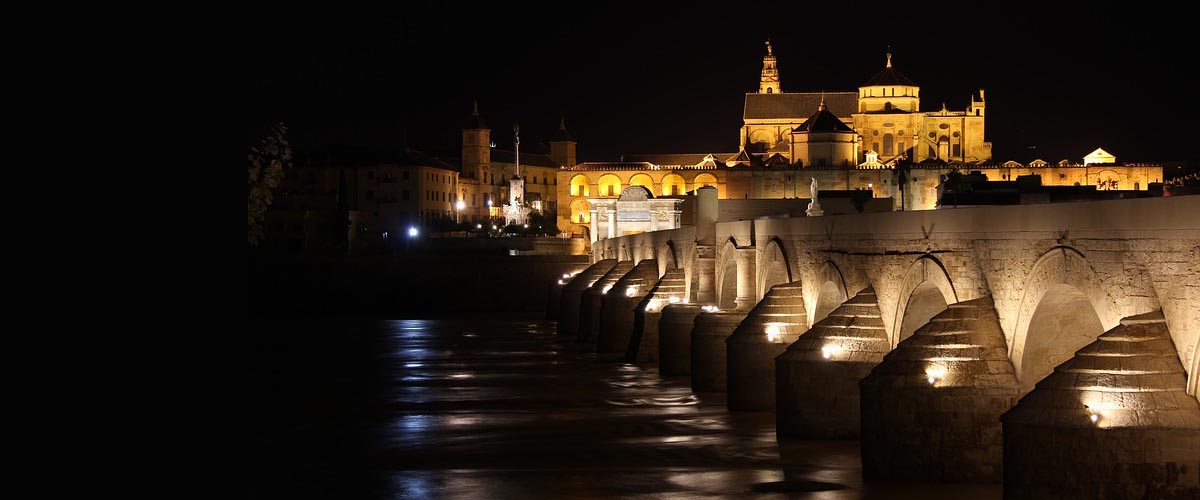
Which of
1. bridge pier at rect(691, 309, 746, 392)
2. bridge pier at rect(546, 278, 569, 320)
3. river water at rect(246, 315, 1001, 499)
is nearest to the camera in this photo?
river water at rect(246, 315, 1001, 499)

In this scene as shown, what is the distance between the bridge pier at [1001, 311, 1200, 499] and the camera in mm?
11125

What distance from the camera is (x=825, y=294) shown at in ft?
79.4

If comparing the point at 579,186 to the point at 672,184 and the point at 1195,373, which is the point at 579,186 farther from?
the point at 1195,373

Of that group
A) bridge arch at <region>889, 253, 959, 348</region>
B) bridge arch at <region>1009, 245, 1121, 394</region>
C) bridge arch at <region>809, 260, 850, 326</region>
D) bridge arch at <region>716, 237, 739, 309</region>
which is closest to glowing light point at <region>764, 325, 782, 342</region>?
bridge arch at <region>809, 260, 850, 326</region>

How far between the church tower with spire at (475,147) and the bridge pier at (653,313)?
88357 mm

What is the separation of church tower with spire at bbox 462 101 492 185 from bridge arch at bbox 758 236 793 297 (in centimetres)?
9856

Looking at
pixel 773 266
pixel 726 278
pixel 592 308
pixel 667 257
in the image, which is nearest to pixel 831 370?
pixel 773 266

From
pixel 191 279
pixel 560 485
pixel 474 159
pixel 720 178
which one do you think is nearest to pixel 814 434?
pixel 560 485

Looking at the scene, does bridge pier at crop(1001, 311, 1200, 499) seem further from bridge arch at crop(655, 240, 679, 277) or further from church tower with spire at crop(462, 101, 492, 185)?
church tower with spire at crop(462, 101, 492, 185)

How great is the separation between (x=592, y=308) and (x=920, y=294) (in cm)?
3084

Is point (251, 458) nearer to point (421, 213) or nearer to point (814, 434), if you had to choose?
point (814, 434)

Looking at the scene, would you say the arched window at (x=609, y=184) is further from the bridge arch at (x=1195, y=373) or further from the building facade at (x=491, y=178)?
the bridge arch at (x=1195, y=373)

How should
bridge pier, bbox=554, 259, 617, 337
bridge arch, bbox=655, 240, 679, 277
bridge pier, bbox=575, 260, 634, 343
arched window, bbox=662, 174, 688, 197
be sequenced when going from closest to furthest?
bridge arch, bbox=655, 240, 679, 277 → bridge pier, bbox=575, 260, 634, 343 → bridge pier, bbox=554, 259, 617, 337 → arched window, bbox=662, 174, 688, 197

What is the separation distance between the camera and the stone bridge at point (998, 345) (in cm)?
1144
